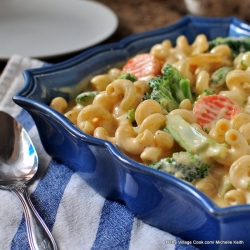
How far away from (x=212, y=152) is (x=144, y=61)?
24.0 inches

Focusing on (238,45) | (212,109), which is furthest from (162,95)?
(238,45)

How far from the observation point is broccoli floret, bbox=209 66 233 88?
1.63 metres

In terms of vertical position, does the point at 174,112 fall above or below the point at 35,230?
above

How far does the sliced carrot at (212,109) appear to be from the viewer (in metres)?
1.42

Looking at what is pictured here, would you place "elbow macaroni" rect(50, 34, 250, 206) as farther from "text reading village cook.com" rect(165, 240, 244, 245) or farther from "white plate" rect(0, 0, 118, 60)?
"white plate" rect(0, 0, 118, 60)

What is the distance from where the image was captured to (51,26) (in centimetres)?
261

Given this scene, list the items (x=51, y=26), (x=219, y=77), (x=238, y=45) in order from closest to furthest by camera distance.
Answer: (x=219, y=77) < (x=238, y=45) < (x=51, y=26)

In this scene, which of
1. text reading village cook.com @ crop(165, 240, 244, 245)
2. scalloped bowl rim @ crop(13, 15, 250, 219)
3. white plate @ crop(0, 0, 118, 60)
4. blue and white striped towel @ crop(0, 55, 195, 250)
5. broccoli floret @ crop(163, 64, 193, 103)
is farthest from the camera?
white plate @ crop(0, 0, 118, 60)

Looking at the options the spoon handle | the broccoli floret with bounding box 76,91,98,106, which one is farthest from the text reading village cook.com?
the broccoli floret with bounding box 76,91,98,106

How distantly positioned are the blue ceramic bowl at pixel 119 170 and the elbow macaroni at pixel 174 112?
69 mm

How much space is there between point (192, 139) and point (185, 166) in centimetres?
10

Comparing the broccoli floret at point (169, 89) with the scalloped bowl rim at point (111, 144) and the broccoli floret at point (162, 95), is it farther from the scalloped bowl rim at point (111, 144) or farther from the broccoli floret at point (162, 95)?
the scalloped bowl rim at point (111, 144)

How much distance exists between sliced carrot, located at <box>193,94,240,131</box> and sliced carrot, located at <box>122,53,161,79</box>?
0.99ft

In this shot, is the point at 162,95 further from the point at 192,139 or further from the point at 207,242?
the point at 207,242
